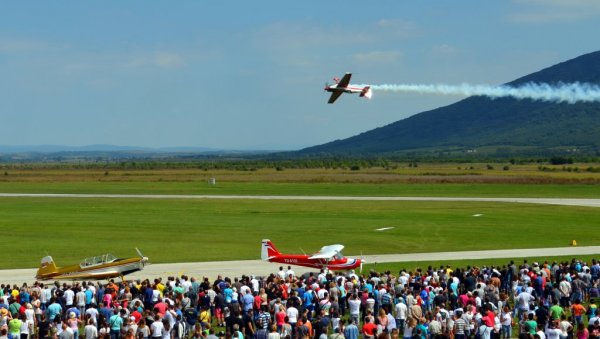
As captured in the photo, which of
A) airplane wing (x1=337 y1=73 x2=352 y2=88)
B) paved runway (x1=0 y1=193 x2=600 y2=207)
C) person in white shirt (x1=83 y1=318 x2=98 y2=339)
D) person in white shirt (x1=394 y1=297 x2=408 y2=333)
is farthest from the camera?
paved runway (x1=0 y1=193 x2=600 y2=207)

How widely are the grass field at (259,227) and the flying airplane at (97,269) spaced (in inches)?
260

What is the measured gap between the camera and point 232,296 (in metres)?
30.0

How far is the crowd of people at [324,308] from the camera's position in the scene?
2403 cm

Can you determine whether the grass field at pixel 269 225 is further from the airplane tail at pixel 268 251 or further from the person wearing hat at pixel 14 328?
the person wearing hat at pixel 14 328

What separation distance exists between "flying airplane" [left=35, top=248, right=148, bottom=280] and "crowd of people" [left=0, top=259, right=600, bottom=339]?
344 inches

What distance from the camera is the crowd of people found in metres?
24.0

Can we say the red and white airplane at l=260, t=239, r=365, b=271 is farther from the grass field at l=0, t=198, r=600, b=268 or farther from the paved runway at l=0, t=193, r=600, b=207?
the paved runway at l=0, t=193, r=600, b=207

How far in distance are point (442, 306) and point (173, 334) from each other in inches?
348

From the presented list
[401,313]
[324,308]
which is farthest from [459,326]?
[324,308]

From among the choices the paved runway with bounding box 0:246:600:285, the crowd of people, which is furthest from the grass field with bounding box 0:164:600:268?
the crowd of people

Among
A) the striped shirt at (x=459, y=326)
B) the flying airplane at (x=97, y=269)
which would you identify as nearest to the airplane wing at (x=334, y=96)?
the flying airplane at (x=97, y=269)

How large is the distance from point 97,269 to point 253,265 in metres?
9.57

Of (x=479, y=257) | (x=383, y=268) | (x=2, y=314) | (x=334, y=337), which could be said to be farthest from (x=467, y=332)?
(x=479, y=257)

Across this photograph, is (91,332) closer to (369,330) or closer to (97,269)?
(369,330)
